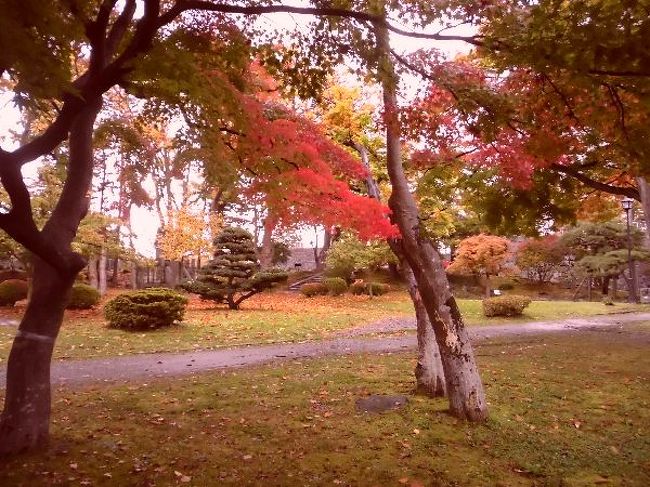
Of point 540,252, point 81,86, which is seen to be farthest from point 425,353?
point 540,252

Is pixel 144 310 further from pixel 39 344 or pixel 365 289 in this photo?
pixel 365 289

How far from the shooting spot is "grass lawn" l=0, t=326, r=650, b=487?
4871 mm

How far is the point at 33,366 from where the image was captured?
196 inches

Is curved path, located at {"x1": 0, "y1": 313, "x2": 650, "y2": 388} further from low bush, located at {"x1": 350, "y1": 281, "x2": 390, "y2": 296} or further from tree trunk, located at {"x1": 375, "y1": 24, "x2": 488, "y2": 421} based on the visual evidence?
low bush, located at {"x1": 350, "y1": 281, "x2": 390, "y2": 296}

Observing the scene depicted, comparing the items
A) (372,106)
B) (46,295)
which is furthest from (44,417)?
(372,106)

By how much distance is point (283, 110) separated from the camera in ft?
26.3

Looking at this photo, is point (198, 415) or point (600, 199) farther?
point (600, 199)

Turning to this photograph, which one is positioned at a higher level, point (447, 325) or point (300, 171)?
point (300, 171)

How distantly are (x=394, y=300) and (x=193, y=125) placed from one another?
21.6 meters

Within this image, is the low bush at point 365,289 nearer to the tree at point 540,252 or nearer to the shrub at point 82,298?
the tree at point 540,252

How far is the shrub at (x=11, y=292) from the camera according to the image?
19328 millimetres

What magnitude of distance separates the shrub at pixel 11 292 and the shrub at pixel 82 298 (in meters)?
2.73

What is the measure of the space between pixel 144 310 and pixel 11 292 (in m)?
8.98

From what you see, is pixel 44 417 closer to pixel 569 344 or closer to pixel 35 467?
pixel 35 467
